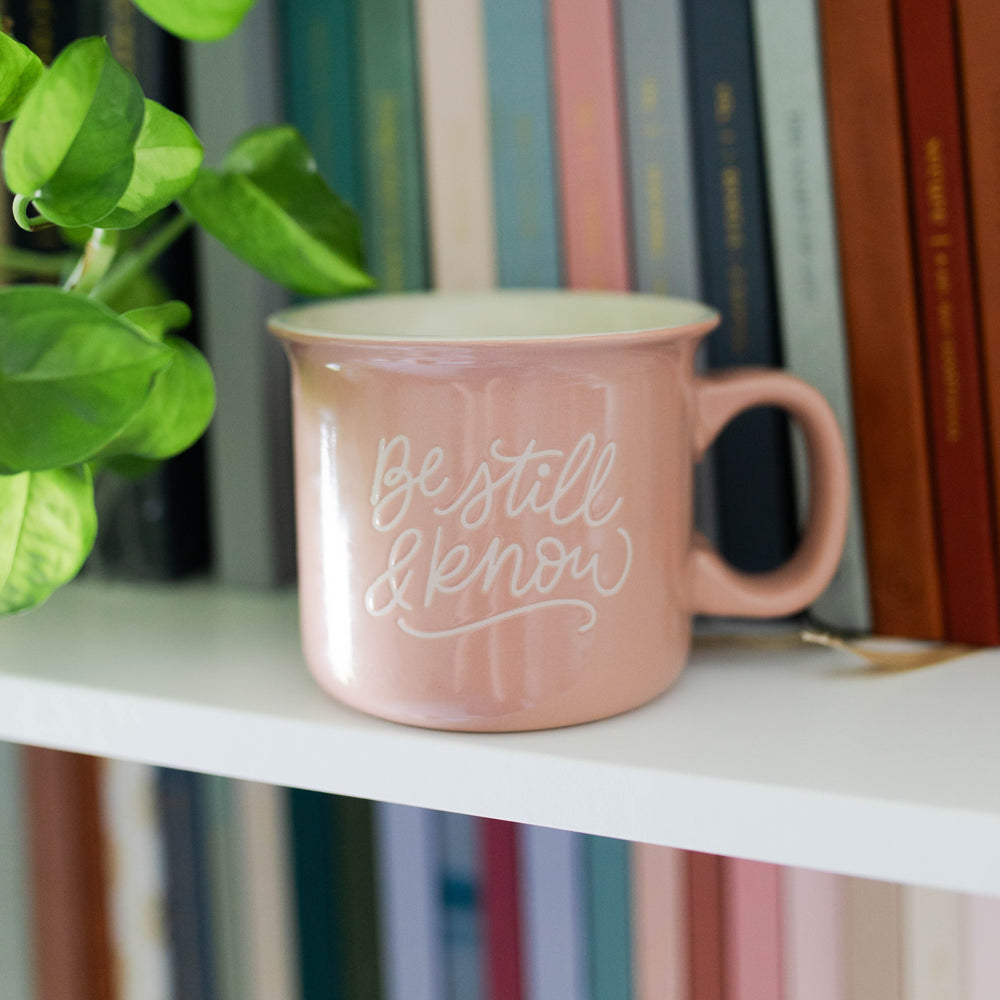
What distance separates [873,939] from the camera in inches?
17.4

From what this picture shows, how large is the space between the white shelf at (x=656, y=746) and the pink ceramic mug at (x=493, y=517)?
0.05 feet

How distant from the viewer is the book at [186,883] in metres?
0.54

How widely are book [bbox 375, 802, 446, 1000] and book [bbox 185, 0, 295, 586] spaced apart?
0.13 m

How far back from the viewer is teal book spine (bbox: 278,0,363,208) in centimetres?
48

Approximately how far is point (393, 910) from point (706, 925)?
0.48 ft

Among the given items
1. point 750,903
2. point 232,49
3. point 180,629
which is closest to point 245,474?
point 180,629

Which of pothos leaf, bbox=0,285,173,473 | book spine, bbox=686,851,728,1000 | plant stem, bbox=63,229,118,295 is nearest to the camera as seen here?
pothos leaf, bbox=0,285,173,473

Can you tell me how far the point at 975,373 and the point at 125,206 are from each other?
0.99 ft

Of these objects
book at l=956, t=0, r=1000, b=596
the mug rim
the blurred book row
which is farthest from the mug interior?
the blurred book row

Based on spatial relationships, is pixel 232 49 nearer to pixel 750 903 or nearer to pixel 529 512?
pixel 529 512

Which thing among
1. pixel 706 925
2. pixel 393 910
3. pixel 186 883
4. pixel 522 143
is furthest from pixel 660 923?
pixel 522 143

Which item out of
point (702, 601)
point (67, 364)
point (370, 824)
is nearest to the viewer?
point (67, 364)

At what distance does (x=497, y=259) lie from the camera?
0.47 metres

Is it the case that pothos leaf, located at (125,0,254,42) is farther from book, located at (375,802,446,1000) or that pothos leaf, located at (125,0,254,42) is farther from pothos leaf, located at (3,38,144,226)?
book, located at (375,802,446,1000)
